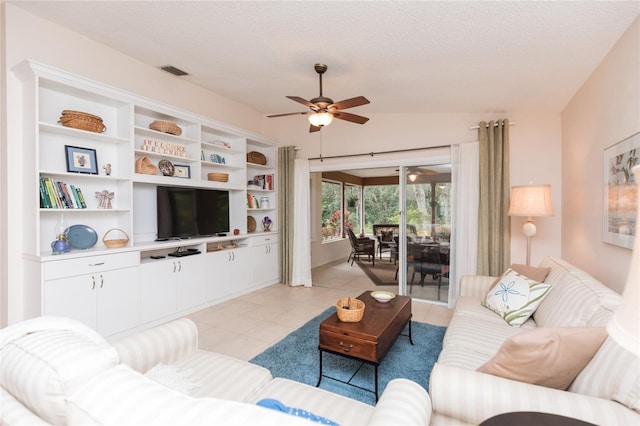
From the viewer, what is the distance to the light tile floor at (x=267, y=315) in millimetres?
3021

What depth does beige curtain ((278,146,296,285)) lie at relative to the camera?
5.32 meters

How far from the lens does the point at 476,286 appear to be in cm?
316

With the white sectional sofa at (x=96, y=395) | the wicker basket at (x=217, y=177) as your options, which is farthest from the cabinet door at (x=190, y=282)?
the white sectional sofa at (x=96, y=395)

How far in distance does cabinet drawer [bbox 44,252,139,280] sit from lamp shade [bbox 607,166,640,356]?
348 centimetres

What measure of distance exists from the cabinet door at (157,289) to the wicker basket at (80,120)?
146 cm

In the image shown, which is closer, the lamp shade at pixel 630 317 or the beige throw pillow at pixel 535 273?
the lamp shade at pixel 630 317

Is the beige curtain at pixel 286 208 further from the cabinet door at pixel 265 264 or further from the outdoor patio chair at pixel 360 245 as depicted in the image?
the outdoor patio chair at pixel 360 245

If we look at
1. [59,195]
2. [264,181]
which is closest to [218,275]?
[264,181]

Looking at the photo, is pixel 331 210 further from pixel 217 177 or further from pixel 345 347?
pixel 345 347

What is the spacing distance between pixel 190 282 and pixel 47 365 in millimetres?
3182

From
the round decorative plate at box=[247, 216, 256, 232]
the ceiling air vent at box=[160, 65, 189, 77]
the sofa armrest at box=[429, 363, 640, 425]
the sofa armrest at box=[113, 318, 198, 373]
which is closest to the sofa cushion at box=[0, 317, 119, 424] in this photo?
the sofa armrest at box=[113, 318, 198, 373]

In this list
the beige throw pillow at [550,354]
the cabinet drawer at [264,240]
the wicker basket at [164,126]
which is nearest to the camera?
the beige throw pillow at [550,354]

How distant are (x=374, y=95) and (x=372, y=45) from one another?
1258mm

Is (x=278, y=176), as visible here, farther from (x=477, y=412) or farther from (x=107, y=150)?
(x=477, y=412)
